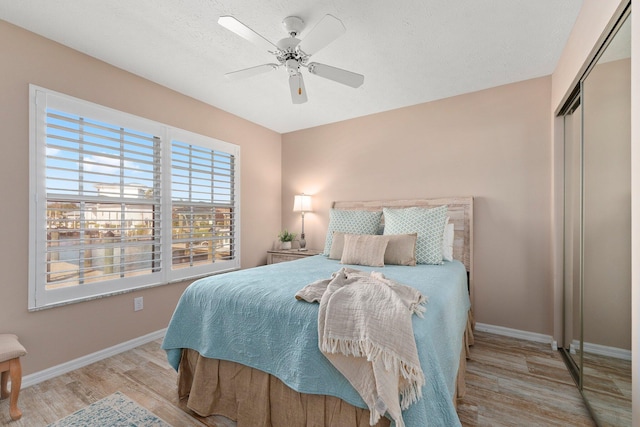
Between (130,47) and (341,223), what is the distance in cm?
247

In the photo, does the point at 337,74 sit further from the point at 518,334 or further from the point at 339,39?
the point at 518,334

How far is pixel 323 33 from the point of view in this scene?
174 cm

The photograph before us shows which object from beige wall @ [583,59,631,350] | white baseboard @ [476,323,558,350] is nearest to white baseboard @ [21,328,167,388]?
white baseboard @ [476,323,558,350]

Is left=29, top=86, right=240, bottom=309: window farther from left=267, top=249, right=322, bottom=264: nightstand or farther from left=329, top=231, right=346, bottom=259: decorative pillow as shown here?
left=329, top=231, right=346, bottom=259: decorative pillow

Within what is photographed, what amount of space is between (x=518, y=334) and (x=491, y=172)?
1.65 meters

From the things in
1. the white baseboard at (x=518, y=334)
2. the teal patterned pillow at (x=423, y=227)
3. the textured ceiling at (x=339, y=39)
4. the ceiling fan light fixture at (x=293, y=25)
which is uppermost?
the textured ceiling at (x=339, y=39)

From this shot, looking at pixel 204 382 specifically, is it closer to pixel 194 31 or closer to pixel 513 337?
pixel 194 31

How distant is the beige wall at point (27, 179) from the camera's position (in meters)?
2.05

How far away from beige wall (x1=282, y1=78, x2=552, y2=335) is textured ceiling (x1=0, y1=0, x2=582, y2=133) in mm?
299

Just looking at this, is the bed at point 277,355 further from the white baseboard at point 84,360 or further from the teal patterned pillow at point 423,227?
the white baseboard at point 84,360

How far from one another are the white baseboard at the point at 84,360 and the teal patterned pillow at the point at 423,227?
2.61 metres

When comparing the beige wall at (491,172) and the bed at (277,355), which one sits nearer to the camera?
the bed at (277,355)

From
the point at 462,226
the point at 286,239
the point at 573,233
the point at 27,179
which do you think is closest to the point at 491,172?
the point at 462,226

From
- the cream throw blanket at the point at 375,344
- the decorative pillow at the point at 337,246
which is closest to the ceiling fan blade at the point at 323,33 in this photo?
the cream throw blanket at the point at 375,344
